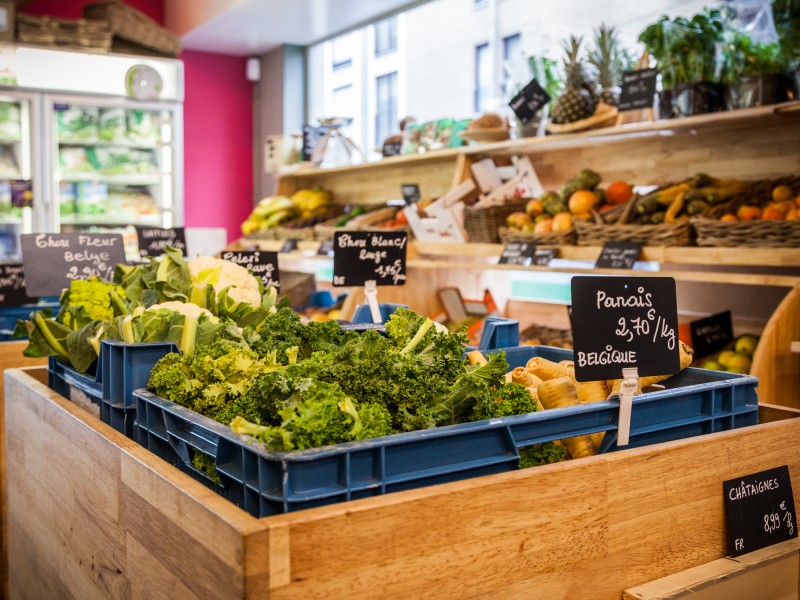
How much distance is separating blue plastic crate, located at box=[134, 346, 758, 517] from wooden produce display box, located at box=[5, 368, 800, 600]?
0.14ft

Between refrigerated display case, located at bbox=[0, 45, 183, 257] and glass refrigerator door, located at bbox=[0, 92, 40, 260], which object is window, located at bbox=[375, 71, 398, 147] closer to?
refrigerated display case, located at bbox=[0, 45, 183, 257]

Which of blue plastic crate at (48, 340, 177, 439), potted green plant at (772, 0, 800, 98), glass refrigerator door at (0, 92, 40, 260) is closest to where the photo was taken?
blue plastic crate at (48, 340, 177, 439)

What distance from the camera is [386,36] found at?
6.84 metres

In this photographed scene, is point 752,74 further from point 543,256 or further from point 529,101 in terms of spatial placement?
point 529,101

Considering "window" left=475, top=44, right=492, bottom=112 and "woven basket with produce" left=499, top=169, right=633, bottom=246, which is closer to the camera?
"woven basket with produce" left=499, top=169, right=633, bottom=246

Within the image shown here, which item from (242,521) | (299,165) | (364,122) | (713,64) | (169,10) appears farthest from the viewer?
(169,10)

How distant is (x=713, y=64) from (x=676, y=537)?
7.28ft

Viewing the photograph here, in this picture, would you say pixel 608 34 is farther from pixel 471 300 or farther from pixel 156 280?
pixel 156 280

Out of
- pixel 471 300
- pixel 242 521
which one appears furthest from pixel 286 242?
pixel 242 521

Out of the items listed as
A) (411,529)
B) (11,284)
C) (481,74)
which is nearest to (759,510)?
(411,529)

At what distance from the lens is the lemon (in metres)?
2.99

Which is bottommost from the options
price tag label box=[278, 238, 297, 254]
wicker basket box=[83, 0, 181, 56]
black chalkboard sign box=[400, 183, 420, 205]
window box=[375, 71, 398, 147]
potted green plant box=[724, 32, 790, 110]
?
price tag label box=[278, 238, 297, 254]

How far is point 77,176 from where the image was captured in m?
6.72

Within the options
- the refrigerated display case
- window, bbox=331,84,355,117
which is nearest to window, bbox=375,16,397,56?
window, bbox=331,84,355,117
